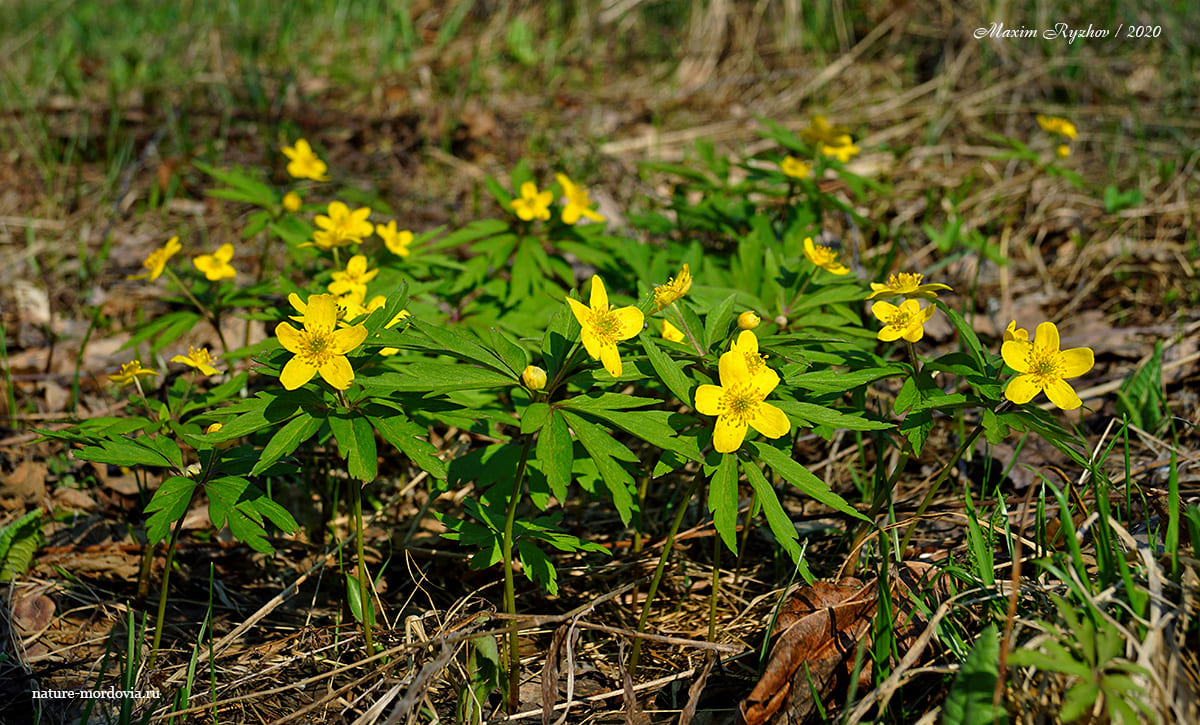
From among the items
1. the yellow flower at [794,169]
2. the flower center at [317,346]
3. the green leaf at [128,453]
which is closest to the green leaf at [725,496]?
the flower center at [317,346]

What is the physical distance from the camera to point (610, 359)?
5.08ft

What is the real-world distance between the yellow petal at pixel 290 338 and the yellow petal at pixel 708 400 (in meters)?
0.81

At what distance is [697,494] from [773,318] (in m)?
0.66

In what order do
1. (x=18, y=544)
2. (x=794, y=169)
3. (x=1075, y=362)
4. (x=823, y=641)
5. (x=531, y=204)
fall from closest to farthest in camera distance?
(x=1075, y=362) → (x=823, y=641) → (x=18, y=544) → (x=531, y=204) → (x=794, y=169)

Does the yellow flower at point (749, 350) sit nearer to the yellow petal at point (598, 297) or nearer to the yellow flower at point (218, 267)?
the yellow petal at point (598, 297)

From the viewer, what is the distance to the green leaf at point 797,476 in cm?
166

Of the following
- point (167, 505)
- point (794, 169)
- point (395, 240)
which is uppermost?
point (794, 169)

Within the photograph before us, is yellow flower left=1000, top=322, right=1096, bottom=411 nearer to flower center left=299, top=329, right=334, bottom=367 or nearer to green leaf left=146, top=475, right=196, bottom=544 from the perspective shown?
flower center left=299, top=329, right=334, bottom=367

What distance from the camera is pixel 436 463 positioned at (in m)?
1.75

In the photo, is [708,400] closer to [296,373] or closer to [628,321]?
[628,321]

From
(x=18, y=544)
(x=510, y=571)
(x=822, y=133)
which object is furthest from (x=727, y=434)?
(x=18, y=544)

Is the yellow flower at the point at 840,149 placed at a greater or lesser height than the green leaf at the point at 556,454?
greater

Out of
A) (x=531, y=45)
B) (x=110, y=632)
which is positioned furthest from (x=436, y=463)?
(x=531, y=45)

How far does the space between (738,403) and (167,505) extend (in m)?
1.28
